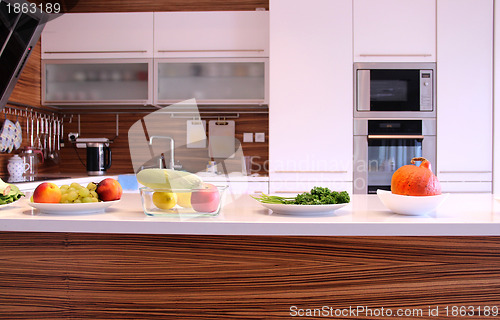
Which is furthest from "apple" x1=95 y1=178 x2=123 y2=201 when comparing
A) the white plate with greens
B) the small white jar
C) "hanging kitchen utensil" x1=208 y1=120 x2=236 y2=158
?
"hanging kitchen utensil" x1=208 y1=120 x2=236 y2=158

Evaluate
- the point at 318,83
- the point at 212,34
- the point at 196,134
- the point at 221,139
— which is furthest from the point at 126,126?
the point at 318,83

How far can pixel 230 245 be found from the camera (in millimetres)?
1123

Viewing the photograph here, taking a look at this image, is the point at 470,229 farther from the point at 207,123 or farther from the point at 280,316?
the point at 207,123

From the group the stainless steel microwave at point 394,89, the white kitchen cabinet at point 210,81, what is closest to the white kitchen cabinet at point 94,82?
the white kitchen cabinet at point 210,81

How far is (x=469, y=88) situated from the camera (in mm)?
2875

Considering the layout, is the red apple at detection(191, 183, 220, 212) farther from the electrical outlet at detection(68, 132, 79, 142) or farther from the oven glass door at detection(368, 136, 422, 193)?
the electrical outlet at detection(68, 132, 79, 142)

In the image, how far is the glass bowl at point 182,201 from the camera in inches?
40.8

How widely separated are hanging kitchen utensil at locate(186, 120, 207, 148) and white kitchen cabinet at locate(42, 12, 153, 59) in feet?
2.31

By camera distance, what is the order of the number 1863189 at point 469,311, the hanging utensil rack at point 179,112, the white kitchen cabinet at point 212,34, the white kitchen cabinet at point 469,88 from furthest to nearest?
1. the hanging utensil rack at point 179,112
2. the white kitchen cabinet at point 212,34
3. the white kitchen cabinet at point 469,88
4. the number 1863189 at point 469,311

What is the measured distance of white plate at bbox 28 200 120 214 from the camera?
111cm

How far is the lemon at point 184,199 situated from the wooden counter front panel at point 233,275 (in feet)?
0.39

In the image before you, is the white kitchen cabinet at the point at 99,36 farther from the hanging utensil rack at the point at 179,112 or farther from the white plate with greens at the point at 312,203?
the white plate with greens at the point at 312,203

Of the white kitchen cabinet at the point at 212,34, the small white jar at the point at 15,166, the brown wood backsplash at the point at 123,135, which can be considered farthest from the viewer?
the brown wood backsplash at the point at 123,135

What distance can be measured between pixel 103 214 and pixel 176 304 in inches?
13.1
